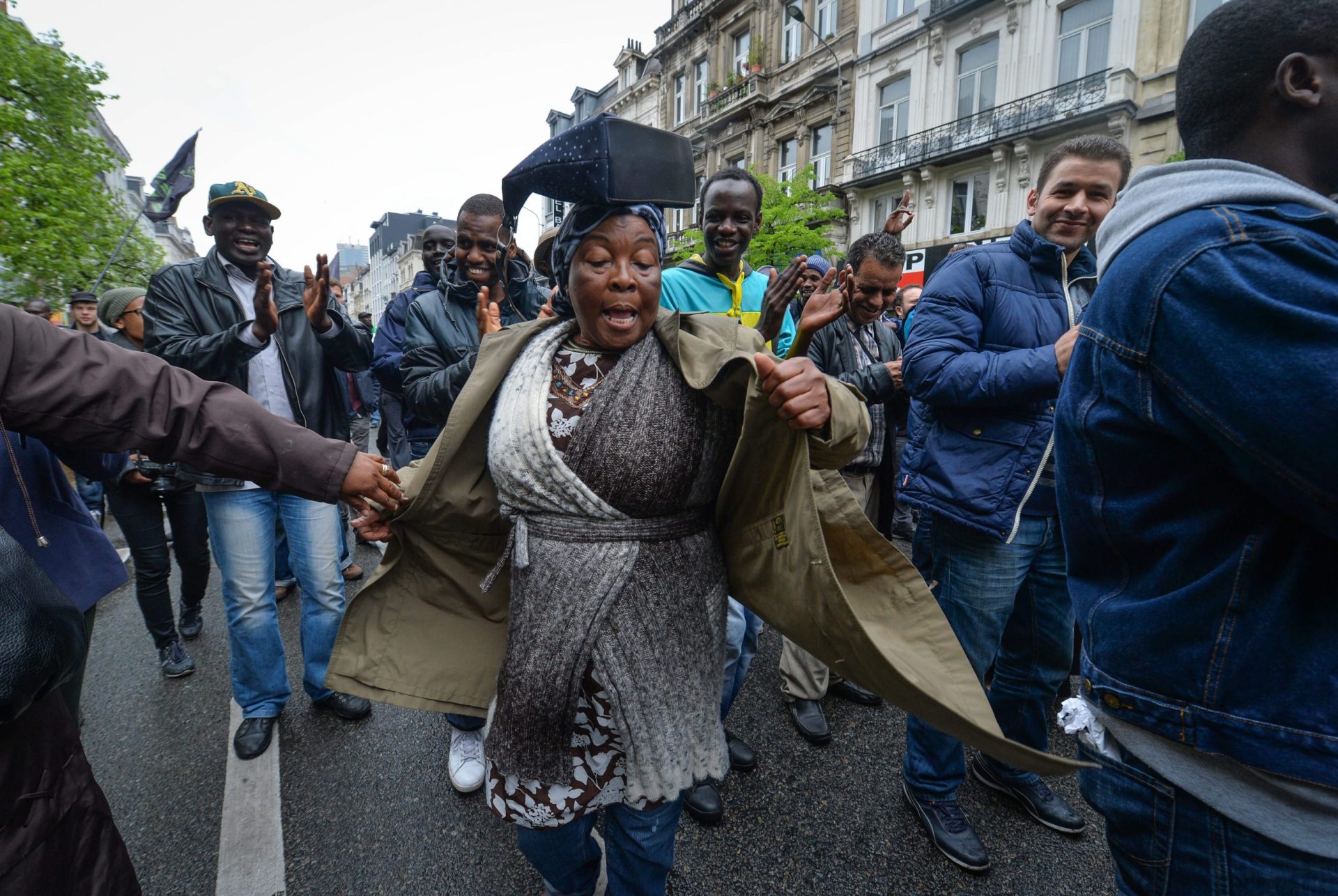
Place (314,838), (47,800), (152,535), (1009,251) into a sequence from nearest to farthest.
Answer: (47,800) → (1009,251) → (314,838) → (152,535)

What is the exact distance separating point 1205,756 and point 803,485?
2.60 feet

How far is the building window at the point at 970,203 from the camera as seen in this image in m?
17.6

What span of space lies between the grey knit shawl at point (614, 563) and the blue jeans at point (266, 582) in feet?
5.91

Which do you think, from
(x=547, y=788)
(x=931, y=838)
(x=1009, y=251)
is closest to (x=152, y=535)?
(x=547, y=788)

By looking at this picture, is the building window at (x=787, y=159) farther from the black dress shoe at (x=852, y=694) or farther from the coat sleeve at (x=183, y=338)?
the coat sleeve at (x=183, y=338)

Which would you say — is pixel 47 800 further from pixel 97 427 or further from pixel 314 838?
pixel 314 838

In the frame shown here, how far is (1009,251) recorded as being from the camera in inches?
90.2

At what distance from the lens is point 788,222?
715 inches

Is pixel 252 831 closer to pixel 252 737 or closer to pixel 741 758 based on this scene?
pixel 252 737

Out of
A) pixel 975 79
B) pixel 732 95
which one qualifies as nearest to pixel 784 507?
pixel 975 79

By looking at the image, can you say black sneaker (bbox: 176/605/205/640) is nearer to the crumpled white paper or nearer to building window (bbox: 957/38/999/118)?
the crumpled white paper

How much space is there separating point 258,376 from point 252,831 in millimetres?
1867

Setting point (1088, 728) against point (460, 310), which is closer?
point (1088, 728)

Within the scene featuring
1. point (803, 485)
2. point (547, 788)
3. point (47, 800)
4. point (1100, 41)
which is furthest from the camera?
point (1100, 41)
